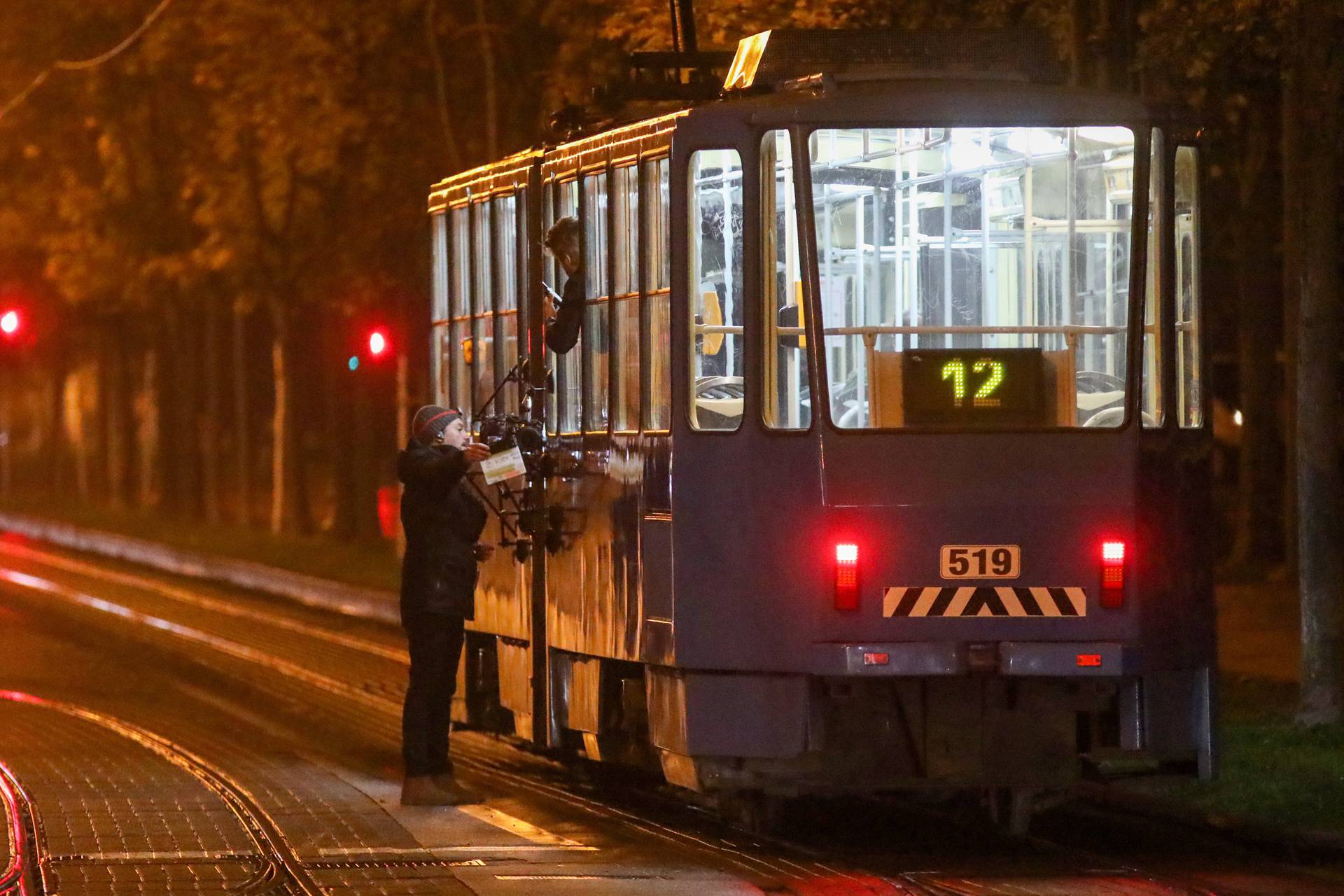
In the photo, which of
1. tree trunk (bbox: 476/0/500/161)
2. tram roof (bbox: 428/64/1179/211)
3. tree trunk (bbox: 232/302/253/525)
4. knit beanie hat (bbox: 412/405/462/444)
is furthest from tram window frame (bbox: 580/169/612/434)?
tree trunk (bbox: 232/302/253/525)

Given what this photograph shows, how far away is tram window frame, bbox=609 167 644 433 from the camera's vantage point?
12172 mm

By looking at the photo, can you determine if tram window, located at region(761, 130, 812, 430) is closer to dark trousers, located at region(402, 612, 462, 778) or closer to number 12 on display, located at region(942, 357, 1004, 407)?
number 12 on display, located at region(942, 357, 1004, 407)

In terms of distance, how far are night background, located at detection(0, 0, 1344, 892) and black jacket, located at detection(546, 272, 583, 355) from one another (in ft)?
3.26

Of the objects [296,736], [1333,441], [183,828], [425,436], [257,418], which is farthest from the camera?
[257,418]

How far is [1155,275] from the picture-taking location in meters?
11.4

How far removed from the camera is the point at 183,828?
40.7 ft

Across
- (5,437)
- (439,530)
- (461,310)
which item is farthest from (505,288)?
(5,437)

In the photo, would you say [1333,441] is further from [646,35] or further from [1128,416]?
[646,35]

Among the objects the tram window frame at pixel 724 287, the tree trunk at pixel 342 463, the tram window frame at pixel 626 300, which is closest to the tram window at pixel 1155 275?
the tram window frame at pixel 724 287

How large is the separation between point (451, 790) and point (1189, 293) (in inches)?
168

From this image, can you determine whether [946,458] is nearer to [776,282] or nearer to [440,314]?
[776,282]

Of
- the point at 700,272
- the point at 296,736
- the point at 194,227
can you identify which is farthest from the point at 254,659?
the point at 194,227

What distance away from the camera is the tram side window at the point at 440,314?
15906 mm

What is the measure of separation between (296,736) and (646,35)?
18.1ft
